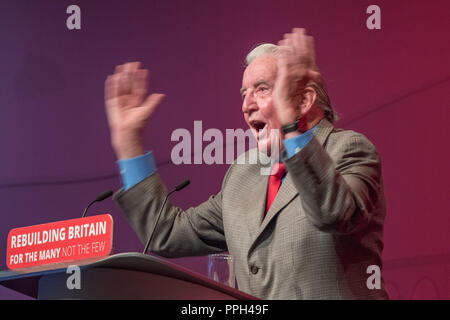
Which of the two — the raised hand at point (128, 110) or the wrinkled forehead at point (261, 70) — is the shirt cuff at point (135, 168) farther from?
the wrinkled forehead at point (261, 70)

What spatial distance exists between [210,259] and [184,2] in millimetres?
1409

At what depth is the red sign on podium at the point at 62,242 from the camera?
4.10 ft

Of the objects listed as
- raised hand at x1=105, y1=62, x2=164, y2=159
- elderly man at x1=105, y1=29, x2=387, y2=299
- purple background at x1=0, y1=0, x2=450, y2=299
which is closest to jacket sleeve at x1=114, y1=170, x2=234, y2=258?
elderly man at x1=105, y1=29, x2=387, y2=299

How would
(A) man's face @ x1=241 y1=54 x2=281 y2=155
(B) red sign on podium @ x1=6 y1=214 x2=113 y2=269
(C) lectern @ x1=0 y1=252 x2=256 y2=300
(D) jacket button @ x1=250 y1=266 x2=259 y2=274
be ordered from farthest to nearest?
1. (A) man's face @ x1=241 y1=54 x2=281 y2=155
2. (D) jacket button @ x1=250 y1=266 x2=259 y2=274
3. (B) red sign on podium @ x1=6 y1=214 x2=113 y2=269
4. (C) lectern @ x1=0 y1=252 x2=256 y2=300

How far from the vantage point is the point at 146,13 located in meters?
3.25

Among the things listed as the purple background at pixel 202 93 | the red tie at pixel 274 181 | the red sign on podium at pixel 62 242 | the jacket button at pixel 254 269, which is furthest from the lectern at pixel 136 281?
the purple background at pixel 202 93

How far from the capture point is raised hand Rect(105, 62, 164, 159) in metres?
1.62

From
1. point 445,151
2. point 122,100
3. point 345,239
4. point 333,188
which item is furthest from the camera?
point 445,151

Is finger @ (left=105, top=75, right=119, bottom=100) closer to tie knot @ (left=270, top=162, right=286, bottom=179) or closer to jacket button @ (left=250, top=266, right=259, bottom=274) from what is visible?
tie knot @ (left=270, top=162, right=286, bottom=179)

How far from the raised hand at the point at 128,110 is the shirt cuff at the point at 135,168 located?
2cm

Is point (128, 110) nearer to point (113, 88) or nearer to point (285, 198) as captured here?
point (113, 88)

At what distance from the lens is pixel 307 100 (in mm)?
1692

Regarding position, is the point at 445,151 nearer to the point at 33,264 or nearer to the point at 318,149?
the point at 318,149

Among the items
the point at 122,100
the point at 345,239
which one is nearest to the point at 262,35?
the point at 122,100
